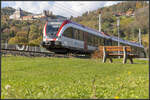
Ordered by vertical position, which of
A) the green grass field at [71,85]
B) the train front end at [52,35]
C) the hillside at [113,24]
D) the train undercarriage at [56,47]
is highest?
the hillside at [113,24]

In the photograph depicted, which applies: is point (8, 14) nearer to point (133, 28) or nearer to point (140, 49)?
point (140, 49)

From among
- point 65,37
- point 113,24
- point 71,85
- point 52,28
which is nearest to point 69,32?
point 65,37

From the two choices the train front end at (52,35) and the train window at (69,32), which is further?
the train window at (69,32)

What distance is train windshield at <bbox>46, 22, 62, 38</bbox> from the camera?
Answer: 1923 cm

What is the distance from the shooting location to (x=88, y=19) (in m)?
92.5

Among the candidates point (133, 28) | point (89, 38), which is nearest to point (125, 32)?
point (133, 28)

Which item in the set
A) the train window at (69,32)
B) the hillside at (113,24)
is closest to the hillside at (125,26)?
the hillside at (113,24)

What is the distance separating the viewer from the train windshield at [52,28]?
1923 centimetres

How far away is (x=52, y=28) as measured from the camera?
19594mm

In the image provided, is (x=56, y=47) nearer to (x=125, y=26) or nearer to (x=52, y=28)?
(x=52, y=28)

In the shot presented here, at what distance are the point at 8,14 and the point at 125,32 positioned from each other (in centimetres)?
5339

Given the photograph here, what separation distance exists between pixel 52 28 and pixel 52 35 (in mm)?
644

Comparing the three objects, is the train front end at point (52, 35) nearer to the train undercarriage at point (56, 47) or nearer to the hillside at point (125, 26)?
the train undercarriage at point (56, 47)

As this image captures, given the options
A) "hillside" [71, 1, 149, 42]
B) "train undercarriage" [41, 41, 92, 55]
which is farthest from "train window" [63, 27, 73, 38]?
"hillside" [71, 1, 149, 42]
